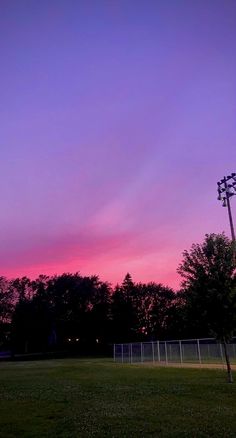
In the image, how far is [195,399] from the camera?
16766 mm

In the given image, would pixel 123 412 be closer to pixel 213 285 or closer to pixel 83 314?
pixel 213 285

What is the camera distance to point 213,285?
79.6 ft

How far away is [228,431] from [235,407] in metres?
3.85

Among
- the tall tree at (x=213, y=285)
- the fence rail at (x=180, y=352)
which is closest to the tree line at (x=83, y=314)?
the fence rail at (x=180, y=352)

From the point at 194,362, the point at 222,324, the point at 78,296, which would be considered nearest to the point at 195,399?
the point at 222,324

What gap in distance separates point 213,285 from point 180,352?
2321 cm

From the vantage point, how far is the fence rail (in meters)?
45.6

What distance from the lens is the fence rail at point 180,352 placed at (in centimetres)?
4556

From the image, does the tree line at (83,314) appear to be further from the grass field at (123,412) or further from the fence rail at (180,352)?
the grass field at (123,412)

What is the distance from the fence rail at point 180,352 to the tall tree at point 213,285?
18.4 meters

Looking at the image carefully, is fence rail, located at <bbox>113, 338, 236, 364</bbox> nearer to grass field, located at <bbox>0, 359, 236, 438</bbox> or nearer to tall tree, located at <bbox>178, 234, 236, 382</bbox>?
tall tree, located at <bbox>178, 234, 236, 382</bbox>

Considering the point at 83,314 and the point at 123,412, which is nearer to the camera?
the point at 123,412

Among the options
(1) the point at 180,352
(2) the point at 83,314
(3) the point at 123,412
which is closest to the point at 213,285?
(3) the point at 123,412

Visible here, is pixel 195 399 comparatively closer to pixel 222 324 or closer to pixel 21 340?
pixel 222 324
